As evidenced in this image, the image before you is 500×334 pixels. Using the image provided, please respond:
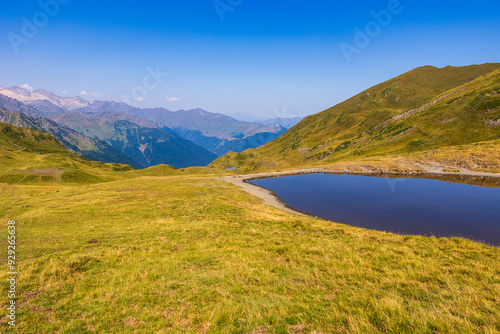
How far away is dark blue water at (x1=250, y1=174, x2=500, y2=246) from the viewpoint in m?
29.3

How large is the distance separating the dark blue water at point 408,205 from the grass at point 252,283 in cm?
1528

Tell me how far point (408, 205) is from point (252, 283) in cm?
4331

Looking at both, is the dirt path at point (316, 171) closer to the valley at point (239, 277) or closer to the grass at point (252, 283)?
the valley at point (239, 277)

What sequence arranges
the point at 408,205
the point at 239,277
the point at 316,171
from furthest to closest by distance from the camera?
1. the point at 316,171
2. the point at 408,205
3. the point at 239,277

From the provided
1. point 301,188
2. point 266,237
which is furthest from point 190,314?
point 301,188

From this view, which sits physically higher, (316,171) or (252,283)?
(316,171)

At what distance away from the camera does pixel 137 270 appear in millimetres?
12680

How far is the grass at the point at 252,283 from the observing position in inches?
305

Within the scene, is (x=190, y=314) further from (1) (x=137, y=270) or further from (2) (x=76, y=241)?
(2) (x=76, y=241)

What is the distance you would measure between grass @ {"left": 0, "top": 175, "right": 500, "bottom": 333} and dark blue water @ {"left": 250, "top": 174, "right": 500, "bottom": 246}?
15.3 metres

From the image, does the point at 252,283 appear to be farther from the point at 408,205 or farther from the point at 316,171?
the point at 316,171

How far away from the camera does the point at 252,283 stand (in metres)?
11.3

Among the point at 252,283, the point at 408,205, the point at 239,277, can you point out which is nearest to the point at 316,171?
the point at 408,205

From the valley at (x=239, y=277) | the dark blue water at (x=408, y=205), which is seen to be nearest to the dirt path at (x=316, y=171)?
the dark blue water at (x=408, y=205)
